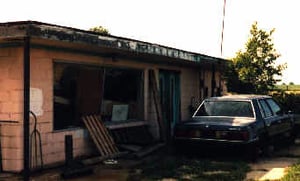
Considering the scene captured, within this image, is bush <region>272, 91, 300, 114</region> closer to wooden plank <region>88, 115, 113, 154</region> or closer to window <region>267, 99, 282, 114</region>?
window <region>267, 99, 282, 114</region>

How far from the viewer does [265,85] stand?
102ft

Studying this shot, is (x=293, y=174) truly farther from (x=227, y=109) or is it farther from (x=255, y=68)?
(x=255, y=68)

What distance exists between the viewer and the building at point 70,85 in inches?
367

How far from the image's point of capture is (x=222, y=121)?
35.8 feet

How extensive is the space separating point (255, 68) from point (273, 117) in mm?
19952

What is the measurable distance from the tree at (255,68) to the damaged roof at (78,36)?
17408 mm

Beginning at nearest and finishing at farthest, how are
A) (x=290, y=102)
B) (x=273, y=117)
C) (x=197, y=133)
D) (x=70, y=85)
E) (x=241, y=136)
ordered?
(x=241, y=136) < (x=197, y=133) < (x=70, y=85) < (x=273, y=117) < (x=290, y=102)

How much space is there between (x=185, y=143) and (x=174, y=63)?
577 centimetres

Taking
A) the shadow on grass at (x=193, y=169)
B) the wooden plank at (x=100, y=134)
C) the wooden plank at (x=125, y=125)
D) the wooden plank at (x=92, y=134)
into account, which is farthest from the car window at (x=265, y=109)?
the wooden plank at (x=92, y=134)

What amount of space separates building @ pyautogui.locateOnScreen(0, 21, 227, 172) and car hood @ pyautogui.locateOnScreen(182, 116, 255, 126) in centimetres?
226

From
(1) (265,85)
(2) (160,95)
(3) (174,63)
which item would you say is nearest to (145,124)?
(2) (160,95)

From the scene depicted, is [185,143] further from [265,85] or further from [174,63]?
[265,85]

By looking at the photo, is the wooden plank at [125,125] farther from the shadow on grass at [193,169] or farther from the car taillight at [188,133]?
the car taillight at [188,133]

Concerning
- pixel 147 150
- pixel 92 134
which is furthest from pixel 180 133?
pixel 92 134
